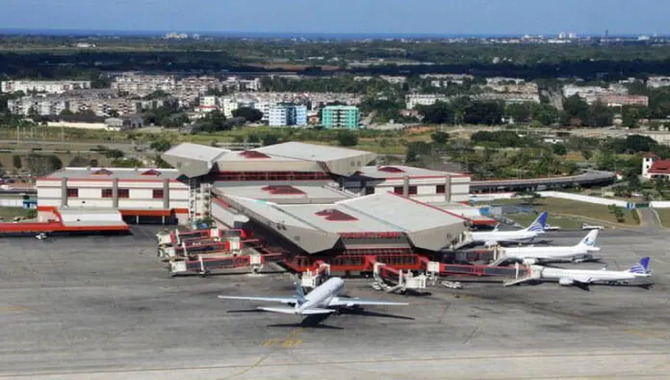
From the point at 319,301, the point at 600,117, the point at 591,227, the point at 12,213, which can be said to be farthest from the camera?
the point at 600,117

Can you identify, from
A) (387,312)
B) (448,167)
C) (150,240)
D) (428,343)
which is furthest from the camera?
(448,167)

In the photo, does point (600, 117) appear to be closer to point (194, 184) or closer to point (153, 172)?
point (153, 172)

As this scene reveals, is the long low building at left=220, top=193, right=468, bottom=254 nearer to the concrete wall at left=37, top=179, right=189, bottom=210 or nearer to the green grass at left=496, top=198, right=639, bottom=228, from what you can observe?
the concrete wall at left=37, top=179, right=189, bottom=210

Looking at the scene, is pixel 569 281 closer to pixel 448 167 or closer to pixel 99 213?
pixel 99 213

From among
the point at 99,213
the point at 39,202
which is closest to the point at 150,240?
the point at 99,213

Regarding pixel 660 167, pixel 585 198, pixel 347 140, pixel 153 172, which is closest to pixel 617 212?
pixel 585 198

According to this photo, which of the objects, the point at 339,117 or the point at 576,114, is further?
the point at 576,114

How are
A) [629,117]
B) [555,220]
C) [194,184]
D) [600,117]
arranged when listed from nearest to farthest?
[194,184] → [555,220] → [629,117] → [600,117]

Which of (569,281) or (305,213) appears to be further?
(305,213)
